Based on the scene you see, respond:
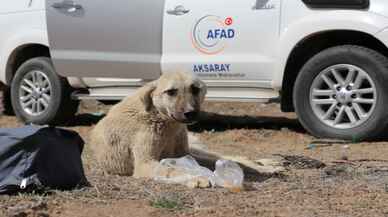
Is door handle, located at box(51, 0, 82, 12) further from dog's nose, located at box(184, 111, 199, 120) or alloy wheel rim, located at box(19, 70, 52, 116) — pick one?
dog's nose, located at box(184, 111, 199, 120)

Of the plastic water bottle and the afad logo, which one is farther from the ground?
the afad logo

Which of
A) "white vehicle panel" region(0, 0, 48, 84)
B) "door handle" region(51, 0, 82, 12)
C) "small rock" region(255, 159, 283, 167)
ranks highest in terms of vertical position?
"door handle" region(51, 0, 82, 12)

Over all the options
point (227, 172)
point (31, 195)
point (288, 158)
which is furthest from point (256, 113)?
point (31, 195)

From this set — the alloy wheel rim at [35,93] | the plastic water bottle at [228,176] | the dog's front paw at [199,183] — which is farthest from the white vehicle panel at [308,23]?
the alloy wheel rim at [35,93]

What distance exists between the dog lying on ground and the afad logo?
7.04 ft

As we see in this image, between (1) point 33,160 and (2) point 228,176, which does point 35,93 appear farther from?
(1) point 33,160

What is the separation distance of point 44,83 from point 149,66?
64.8 inches

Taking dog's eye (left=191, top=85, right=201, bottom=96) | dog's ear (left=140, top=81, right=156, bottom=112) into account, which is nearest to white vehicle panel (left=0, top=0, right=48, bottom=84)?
dog's ear (left=140, top=81, right=156, bottom=112)

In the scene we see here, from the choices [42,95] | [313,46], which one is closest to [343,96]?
[313,46]

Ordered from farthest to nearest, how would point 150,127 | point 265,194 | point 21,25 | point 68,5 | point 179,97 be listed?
point 21,25 → point 68,5 → point 150,127 → point 179,97 → point 265,194

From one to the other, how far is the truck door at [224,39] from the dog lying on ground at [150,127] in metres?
2.02

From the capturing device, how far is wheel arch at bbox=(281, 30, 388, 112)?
7.81 meters

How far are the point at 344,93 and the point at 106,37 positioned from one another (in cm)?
261

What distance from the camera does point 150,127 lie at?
5957mm
